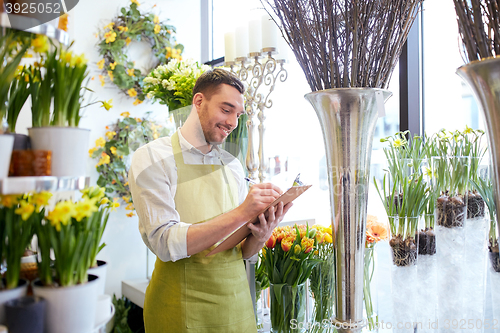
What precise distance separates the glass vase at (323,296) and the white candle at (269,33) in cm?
94

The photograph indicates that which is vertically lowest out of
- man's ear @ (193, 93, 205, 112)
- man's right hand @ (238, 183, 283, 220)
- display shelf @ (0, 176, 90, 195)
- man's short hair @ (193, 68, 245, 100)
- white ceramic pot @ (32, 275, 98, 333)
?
white ceramic pot @ (32, 275, 98, 333)

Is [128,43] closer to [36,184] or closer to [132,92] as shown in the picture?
[132,92]

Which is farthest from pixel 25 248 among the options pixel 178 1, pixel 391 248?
pixel 178 1

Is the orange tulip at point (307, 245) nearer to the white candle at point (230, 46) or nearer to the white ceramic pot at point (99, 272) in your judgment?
the white ceramic pot at point (99, 272)

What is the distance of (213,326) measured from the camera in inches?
50.3

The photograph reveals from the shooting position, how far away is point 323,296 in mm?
1355

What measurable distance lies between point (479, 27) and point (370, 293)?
0.86 meters

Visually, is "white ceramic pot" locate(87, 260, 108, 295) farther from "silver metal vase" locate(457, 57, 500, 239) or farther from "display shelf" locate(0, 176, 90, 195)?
"silver metal vase" locate(457, 57, 500, 239)

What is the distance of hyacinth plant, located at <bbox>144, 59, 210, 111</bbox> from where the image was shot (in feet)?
6.03

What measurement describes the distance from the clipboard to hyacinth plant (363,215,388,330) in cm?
31

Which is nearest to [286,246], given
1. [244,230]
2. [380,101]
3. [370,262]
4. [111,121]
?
[244,230]

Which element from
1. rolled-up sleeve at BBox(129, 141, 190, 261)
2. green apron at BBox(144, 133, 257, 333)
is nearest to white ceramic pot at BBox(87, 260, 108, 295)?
rolled-up sleeve at BBox(129, 141, 190, 261)

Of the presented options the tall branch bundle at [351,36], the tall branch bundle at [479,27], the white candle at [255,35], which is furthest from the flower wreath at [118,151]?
the tall branch bundle at [479,27]

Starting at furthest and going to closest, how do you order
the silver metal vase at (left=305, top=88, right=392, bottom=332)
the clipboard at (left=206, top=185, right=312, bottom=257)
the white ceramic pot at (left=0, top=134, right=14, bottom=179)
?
1. the clipboard at (left=206, top=185, right=312, bottom=257)
2. the silver metal vase at (left=305, top=88, right=392, bottom=332)
3. the white ceramic pot at (left=0, top=134, right=14, bottom=179)
